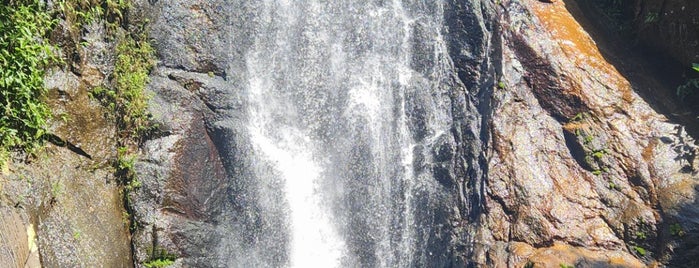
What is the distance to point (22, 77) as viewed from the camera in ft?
18.6

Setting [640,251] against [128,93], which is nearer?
[128,93]

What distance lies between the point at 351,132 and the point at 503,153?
2259 mm

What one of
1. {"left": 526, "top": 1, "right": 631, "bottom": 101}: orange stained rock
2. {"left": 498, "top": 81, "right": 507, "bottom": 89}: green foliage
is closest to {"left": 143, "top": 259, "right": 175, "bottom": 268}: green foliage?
{"left": 498, "top": 81, "right": 507, "bottom": 89}: green foliage

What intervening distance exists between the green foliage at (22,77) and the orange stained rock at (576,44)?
7.08m

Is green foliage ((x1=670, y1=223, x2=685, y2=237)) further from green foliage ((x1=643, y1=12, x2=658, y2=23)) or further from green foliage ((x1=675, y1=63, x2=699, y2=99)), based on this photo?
green foliage ((x1=643, y1=12, x2=658, y2=23))

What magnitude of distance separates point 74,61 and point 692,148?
830 cm

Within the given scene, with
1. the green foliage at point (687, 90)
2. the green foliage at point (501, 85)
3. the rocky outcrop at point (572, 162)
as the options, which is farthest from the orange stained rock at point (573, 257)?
the green foliage at point (687, 90)

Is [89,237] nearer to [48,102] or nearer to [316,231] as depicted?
[48,102]

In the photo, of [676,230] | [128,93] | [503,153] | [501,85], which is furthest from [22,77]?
[676,230]

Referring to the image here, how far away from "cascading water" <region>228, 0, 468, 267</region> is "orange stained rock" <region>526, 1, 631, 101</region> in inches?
69.5

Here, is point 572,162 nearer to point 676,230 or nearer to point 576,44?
point 676,230

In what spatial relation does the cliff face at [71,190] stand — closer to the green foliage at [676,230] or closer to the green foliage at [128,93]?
the green foliage at [128,93]

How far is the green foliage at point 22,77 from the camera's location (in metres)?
5.55

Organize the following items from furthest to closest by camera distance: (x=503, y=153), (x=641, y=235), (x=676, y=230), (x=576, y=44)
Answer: (x=576, y=44)
(x=503, y=153)
(x=641, y=235)
(x=676, y=230)
